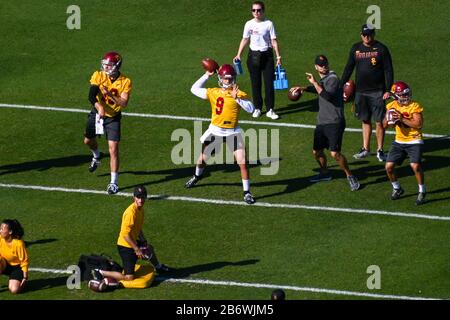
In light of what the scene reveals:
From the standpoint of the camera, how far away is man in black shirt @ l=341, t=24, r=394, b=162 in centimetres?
2403

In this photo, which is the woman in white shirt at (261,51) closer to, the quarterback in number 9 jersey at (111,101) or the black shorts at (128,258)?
the quarterback in number 9 jersey at (111,101)

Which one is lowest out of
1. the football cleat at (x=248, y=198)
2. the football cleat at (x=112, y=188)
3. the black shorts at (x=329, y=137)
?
the football cleat at (x=248, y=198)

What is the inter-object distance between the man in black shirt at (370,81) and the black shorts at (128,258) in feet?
21.3

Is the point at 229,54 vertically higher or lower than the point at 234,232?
higher

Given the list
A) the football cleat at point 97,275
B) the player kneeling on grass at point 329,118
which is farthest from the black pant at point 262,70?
the football cleat at point 97,275

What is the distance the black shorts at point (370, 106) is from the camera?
2411 cm

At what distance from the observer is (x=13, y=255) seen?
1952cm

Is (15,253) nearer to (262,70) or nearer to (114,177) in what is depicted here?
(114,177)

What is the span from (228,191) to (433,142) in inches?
182

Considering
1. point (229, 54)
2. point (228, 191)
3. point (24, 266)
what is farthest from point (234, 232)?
point (229, 54)

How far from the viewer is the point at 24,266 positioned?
1942 centimetres

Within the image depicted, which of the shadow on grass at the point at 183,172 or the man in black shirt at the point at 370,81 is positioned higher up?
the man in black shirt at the point at 370,81
